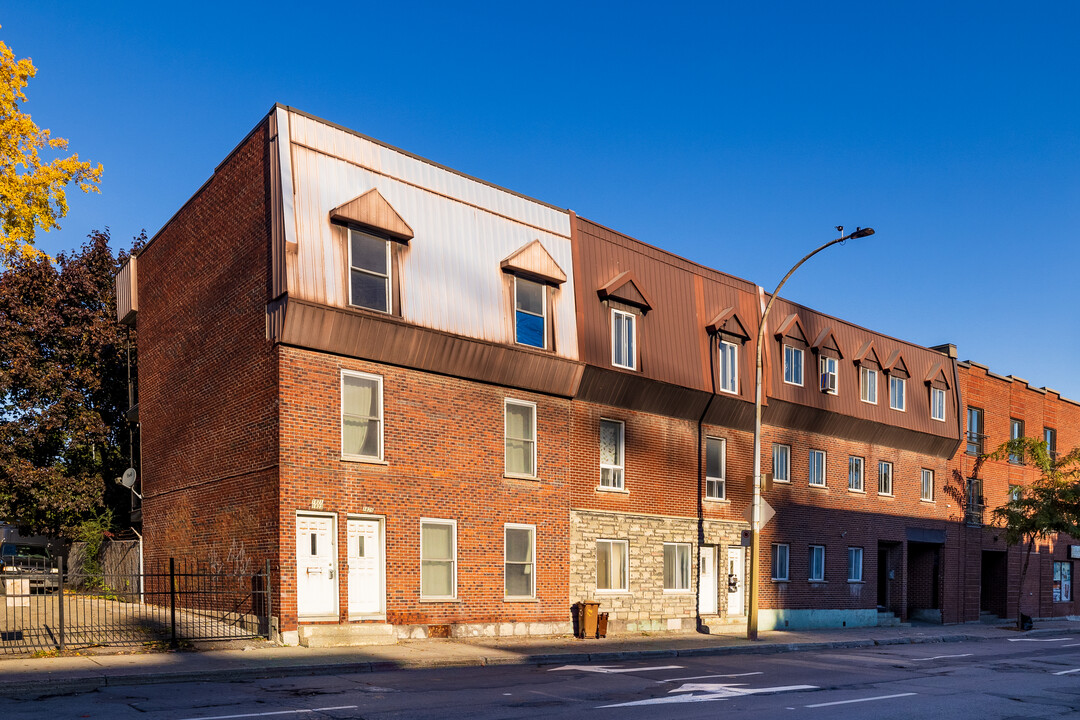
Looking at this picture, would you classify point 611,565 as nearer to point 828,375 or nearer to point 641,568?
point 641,568

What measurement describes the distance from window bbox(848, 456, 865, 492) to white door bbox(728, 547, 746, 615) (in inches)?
283

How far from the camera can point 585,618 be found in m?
23.4

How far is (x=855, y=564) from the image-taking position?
1357 inches

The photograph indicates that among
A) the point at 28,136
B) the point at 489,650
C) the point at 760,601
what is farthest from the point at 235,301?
the point at 760,601

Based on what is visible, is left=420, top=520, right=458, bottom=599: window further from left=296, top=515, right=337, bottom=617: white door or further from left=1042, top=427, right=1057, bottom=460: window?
left=1042, top=427, right=1057, bottom=460: window

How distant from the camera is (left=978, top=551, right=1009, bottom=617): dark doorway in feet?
139

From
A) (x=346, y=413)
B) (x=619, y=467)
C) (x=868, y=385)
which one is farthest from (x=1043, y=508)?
(x=346, y=413)

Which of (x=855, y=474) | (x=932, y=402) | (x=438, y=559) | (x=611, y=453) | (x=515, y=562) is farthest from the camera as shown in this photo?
(x=932, y=402)

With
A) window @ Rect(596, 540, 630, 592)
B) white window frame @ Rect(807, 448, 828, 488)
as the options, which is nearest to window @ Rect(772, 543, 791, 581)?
white window frame @ Rect(807, 448, 828, 488)

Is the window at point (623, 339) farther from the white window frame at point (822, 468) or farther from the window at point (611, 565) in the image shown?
the white window frame at point (822, 468)

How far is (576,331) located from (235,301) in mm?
8643

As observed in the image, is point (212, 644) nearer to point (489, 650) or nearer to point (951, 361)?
point (489, 650)

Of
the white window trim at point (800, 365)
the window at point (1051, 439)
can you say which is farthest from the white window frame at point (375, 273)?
the window at point (1051, 439)

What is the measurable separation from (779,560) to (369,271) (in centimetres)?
1830
